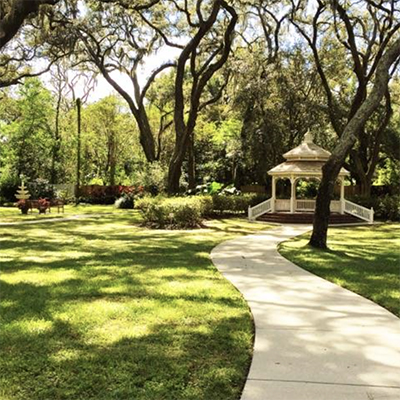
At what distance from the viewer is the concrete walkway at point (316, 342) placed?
3666 mm

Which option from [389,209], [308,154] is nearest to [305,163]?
[308,154]

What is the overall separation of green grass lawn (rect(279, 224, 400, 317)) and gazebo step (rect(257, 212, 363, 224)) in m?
5.65

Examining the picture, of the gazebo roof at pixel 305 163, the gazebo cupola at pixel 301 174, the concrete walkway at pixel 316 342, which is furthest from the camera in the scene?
the gazebo cupola at pixel 301 174

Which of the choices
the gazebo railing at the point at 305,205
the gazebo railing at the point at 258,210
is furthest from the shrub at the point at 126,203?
the gazebo railing at the point at 305,205

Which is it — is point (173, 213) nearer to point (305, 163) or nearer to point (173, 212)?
point (173, 212)

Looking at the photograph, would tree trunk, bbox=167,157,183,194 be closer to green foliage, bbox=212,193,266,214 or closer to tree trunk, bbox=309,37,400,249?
green foliage, bbox=212,193,266,214

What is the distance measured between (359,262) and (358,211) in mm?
13927

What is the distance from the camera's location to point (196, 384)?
380 cm

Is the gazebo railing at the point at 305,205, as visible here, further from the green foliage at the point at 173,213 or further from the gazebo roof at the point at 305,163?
the green foliage at the point at 173,213

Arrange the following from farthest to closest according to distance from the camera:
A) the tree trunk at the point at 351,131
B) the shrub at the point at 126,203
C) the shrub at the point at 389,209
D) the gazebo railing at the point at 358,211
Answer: the shrub at the point at 126,203 → the shrub at the point at 389,209 → the gazebo railing at the point at 358,211 → the tree trunk at the point at 351,131

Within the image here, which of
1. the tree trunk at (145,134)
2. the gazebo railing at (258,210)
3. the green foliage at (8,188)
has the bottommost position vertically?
the gazebo railing at (258,210)

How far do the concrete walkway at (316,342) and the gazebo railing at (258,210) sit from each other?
1442 cm

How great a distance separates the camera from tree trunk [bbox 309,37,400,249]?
11.5 m

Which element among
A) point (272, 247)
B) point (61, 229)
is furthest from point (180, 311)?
point (61, 229)
